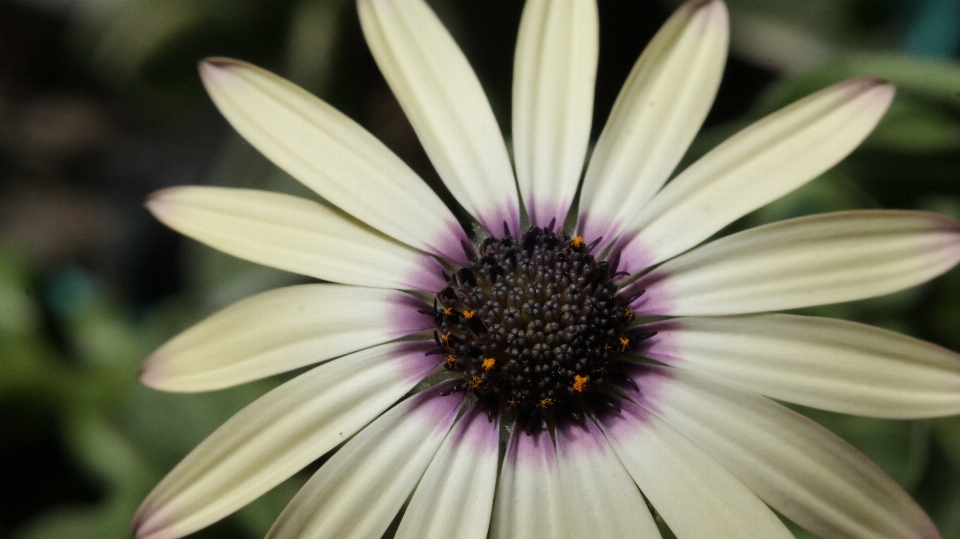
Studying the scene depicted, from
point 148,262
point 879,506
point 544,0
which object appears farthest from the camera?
point 148,262

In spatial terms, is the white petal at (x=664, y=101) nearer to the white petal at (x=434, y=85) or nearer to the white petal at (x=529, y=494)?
the white petal at (x=434, y=85)

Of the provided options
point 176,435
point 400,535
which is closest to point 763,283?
point 400,535

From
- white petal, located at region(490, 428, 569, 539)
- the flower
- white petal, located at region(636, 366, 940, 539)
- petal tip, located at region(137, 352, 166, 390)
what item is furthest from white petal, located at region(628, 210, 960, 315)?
petal tip, located at region(137, 352, 166, 390)

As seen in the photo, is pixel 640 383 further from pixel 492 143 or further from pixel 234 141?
pixel 234 141

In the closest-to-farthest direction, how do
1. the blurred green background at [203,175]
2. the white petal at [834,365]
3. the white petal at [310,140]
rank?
the white petal at [834,365] < the white petal at [310,140] < the blurred green background at [203,175]

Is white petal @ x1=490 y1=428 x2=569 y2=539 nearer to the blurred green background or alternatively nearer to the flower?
the flower

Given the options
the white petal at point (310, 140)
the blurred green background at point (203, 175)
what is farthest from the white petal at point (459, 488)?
the blurred green background at point (203, 175)

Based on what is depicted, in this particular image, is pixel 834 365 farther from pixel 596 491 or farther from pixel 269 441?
pixel 269 441

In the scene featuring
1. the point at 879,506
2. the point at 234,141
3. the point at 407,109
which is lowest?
the point at 879,506
